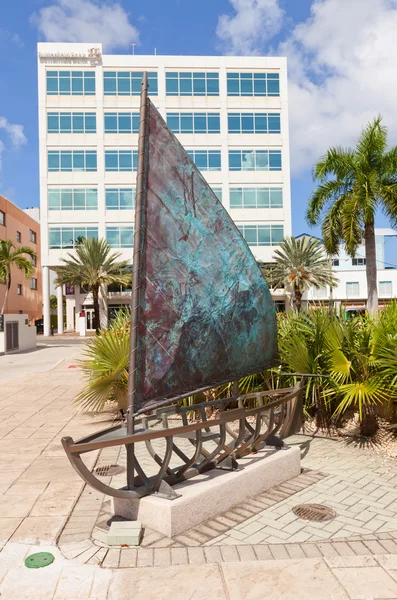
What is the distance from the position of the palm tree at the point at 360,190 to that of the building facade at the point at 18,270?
37339mm

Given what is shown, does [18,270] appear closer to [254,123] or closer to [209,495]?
[254,123]

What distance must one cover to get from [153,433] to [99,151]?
4830 cm

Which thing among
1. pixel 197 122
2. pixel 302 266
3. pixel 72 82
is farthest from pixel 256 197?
pixel 72 82

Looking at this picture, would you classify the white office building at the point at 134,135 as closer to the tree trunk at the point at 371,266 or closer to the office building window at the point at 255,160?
the office building window at the point at 255,160

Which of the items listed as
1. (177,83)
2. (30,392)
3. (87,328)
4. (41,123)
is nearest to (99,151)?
(41,123)

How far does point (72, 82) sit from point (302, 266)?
32.0 metres

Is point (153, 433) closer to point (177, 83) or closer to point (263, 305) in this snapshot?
point (263, 305)

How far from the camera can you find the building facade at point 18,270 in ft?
162

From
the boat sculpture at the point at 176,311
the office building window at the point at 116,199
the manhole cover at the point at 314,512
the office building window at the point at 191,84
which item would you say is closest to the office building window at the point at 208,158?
the office building window at the point at 191,84

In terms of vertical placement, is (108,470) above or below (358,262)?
below

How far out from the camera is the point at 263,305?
6.73m

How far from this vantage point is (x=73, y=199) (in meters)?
48.2

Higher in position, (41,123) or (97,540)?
(41,123)

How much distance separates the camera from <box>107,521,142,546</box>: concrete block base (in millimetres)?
4523
